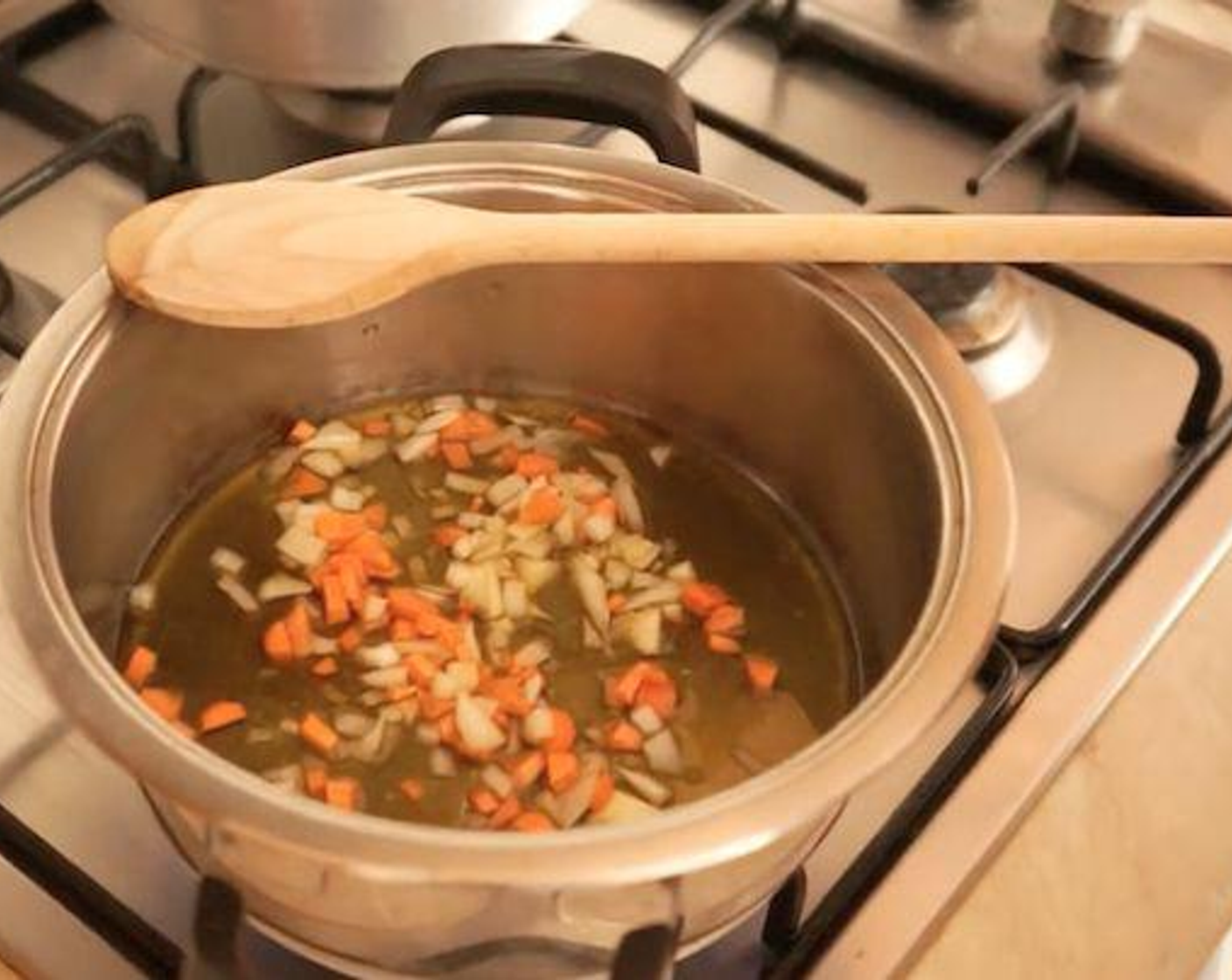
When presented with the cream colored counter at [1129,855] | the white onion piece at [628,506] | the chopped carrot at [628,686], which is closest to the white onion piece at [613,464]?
the white onion piece at [628,506]

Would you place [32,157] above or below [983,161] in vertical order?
below

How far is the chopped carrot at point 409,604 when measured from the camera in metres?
0.62

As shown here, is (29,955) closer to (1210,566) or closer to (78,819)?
(78,819)

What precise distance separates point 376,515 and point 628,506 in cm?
10

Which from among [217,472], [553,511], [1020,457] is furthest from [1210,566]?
[217,472]

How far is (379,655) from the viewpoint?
0.60 metres

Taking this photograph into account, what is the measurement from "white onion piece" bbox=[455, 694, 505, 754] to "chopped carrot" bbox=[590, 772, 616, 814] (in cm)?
4

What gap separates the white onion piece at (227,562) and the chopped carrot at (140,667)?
0.15 feet

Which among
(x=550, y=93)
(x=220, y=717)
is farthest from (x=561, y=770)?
(x=550, y=93)

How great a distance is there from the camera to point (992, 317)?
28.3 inches

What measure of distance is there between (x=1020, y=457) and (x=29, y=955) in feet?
1.34

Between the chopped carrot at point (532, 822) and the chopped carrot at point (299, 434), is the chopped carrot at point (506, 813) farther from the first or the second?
the chopped carrot at point (299, 434)

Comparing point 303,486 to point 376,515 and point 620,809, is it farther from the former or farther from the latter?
point 620,809

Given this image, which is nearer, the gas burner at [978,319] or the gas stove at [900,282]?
the gas stove at [900,282]
